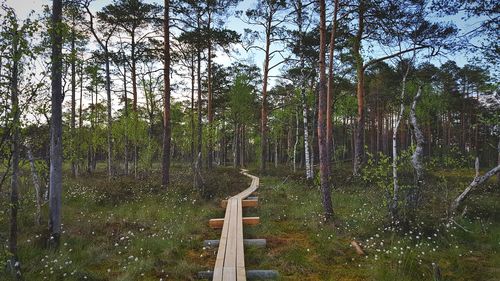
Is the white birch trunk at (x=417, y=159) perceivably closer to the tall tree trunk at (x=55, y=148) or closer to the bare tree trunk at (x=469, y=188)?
the bare tree trunk at (x=469, y=188)

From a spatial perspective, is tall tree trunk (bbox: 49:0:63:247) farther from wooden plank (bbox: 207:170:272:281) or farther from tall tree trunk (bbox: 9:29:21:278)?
wooden plank (bbox: 207:170:272:281)

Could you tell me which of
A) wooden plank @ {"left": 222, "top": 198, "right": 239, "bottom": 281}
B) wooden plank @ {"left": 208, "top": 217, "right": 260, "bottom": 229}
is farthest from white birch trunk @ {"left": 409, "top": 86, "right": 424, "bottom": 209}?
wooden plank @ {"left": 222, "top": 198, "right": 239, "bottom": 281}

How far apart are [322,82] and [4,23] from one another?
816cm

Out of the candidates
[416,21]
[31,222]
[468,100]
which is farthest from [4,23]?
[468,100]

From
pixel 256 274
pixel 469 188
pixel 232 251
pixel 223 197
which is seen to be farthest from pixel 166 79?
pixel 469 188

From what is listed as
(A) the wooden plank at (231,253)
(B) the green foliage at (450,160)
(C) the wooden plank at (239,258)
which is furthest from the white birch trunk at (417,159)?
(A) the wooden plank at (231,253)

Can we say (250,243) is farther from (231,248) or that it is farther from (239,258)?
(239,258)

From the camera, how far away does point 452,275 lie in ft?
20.1

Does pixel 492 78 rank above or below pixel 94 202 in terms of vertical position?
above

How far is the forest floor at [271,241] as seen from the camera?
20.4 ft

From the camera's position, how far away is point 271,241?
27.6ft

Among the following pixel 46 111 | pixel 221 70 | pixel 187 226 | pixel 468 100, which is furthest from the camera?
pixel 468 100

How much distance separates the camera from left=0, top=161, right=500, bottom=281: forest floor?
6.23 m

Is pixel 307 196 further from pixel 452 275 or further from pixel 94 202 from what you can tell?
pixel 94 202
